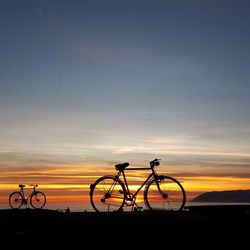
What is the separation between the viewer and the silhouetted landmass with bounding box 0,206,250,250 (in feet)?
32.0

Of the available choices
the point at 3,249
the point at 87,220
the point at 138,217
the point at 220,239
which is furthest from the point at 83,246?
the point at 220,239

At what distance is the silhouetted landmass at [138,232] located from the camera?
384 inches

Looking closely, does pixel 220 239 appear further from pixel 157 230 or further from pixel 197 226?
pixel 157 230

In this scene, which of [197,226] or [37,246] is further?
[37,246]

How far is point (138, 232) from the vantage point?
9789 mm

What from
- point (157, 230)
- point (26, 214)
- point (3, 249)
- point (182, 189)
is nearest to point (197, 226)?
point (157, 230)

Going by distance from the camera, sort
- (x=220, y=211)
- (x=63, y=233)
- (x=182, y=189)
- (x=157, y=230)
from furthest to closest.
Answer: (x=182, y=189), (x=220, y=211), (x=63, y=233), (x=157, y=230)

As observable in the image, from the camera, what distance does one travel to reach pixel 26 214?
47.0 feet

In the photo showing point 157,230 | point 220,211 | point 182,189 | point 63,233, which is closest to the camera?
point 157,230

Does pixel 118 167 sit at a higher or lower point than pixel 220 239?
higher

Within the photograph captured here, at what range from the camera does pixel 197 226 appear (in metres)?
10.4

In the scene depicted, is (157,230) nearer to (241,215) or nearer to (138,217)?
(138,217)

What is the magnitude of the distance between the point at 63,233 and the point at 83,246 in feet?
3.03

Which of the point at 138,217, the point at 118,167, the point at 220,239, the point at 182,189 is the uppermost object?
the point at 118,167
